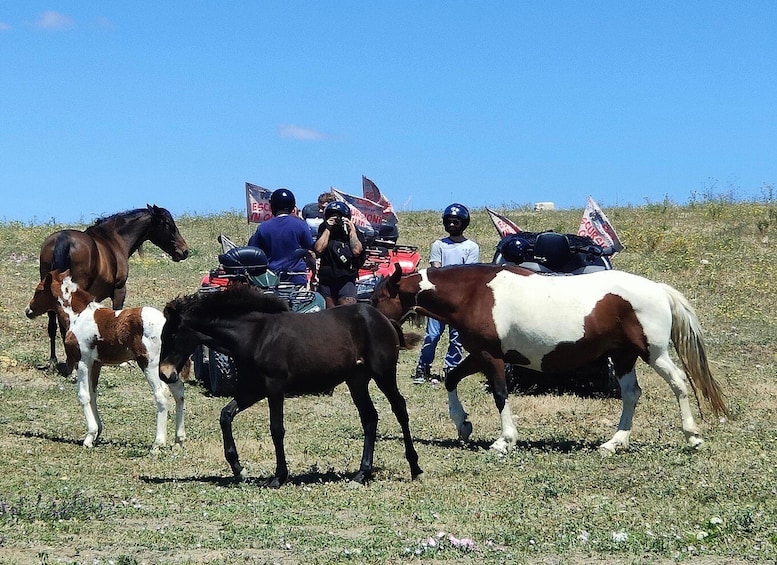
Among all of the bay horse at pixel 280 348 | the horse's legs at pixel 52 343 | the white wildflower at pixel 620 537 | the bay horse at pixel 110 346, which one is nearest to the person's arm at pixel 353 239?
the bay horse at pixel 110 346

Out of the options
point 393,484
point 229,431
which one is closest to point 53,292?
point 229,431

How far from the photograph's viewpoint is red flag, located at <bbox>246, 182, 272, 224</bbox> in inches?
832

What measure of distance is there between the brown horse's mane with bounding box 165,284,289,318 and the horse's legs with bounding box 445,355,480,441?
263cm

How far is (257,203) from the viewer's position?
843 inches

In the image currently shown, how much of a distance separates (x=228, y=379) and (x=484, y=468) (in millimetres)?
4838

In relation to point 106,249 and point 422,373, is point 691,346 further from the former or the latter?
point 106,249

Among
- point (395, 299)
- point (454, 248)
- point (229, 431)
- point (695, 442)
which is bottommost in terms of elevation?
point (695, 442)

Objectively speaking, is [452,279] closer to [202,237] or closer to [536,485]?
[536,485]

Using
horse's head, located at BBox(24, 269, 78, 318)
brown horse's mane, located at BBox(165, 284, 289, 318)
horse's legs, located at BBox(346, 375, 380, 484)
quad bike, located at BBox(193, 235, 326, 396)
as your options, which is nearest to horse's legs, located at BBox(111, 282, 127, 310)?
quad bike, located at BBox(193, 235, 326, 396)

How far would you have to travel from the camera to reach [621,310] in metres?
11.1

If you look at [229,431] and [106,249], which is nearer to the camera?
[229,431]

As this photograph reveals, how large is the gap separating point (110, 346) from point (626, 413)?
16.9 feet

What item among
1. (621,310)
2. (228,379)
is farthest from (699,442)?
(228,379)

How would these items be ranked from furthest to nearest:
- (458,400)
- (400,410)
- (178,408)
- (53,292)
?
1. (53,292)
2. (458,400)
3. (178,408)
4. (400,410)
